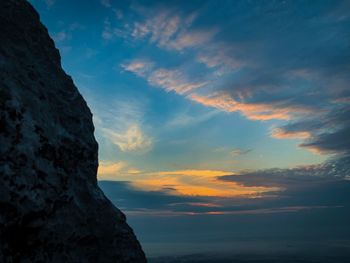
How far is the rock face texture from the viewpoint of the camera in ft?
38.5

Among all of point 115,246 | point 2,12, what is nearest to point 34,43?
point 2,12

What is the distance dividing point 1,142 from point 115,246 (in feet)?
25.4

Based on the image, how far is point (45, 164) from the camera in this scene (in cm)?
1340

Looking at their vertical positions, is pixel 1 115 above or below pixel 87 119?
below

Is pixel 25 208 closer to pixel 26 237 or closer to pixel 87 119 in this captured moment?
pixel 26 237

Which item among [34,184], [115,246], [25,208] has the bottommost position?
[115,246]

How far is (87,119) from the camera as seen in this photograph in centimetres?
1844

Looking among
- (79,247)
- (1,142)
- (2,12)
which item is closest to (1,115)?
(1,142)

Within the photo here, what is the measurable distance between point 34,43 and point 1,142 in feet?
25.5

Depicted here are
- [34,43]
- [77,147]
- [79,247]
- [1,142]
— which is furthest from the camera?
[34,43]

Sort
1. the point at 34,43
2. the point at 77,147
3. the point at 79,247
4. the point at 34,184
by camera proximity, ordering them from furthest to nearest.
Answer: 1. the point at 34,43
2. the point at 77,147
3. the point at 79,247
4. the point at 34,184

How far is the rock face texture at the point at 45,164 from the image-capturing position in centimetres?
1174

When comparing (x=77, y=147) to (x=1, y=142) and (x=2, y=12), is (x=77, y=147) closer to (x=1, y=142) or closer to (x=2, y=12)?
(x=1, y=142)

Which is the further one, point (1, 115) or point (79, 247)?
point (79, 247)
